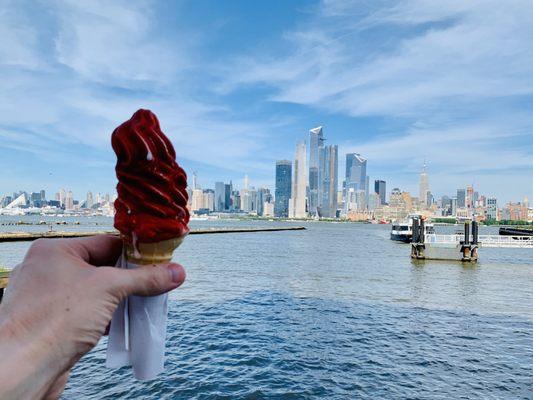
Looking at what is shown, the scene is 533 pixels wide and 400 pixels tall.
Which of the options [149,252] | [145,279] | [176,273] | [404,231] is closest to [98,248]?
[149,252]

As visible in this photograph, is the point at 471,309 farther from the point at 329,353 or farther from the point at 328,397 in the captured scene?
the point at 328,397

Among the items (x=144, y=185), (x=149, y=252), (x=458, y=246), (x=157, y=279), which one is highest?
(x=144, y=185)

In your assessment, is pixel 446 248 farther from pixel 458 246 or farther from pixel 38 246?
pixel 38 246

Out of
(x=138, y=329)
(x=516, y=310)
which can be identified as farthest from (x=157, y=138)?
(x=516, y=310)

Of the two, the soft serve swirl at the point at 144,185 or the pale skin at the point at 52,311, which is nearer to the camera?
the pale skin at the point at 52,311

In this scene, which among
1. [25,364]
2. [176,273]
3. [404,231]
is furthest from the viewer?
[404,231]

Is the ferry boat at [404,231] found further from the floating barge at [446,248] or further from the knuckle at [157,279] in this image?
the knuckle at [157,279]

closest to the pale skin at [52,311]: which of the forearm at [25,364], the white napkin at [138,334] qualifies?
the forearm at [25,364]
